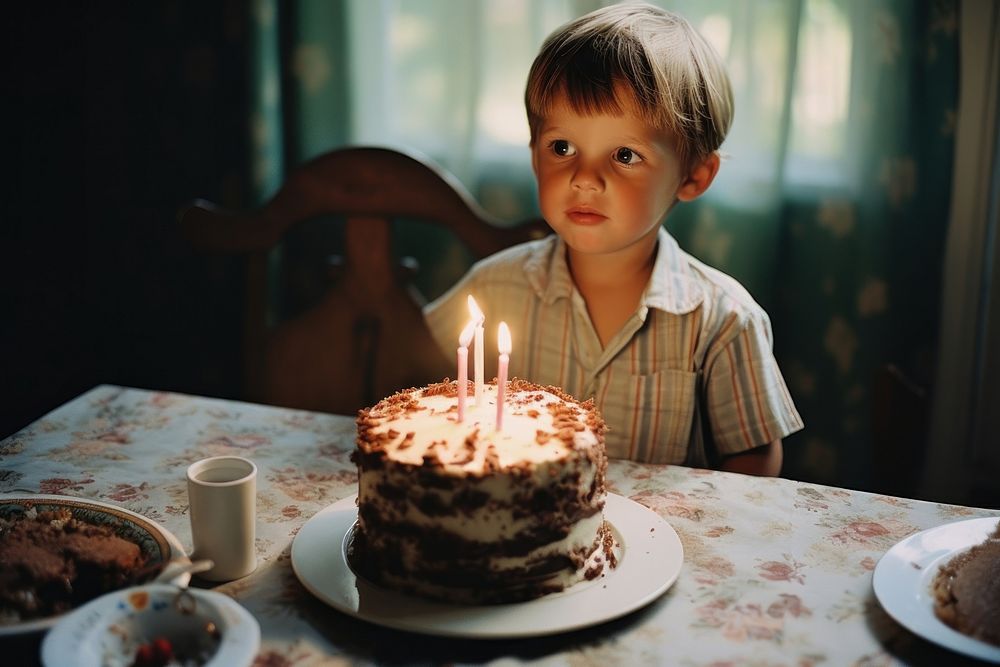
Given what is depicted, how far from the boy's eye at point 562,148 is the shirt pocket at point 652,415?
0.35m

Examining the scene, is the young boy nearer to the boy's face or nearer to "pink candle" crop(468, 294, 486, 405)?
the boy's face

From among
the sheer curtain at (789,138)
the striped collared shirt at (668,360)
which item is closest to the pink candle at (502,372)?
the striped collared shirt at (668,360)

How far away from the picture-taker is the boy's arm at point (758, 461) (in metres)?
1.44

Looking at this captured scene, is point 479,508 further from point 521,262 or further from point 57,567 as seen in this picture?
point 521,262

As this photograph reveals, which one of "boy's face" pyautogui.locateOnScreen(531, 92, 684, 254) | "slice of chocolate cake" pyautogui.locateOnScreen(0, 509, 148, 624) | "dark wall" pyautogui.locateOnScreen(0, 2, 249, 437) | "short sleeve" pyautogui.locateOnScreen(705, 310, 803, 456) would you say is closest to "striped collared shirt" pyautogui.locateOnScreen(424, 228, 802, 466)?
"short sleeve" pyautogui.locateOnScreen(705, 310, 803, 456)

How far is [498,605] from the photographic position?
0.94m

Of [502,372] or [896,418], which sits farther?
[896,418]

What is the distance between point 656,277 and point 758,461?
305mm

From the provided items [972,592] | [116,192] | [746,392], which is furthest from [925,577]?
[116,192]

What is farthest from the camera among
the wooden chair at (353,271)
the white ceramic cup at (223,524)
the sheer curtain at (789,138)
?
the sheer curtain at (789,138)

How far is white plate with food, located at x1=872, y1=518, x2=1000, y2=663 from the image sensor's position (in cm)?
86

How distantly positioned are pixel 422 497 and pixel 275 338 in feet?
3.28

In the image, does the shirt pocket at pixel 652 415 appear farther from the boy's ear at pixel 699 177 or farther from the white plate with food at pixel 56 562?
the white plate with food at pixel 56 562

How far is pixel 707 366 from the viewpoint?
146 centimetres
